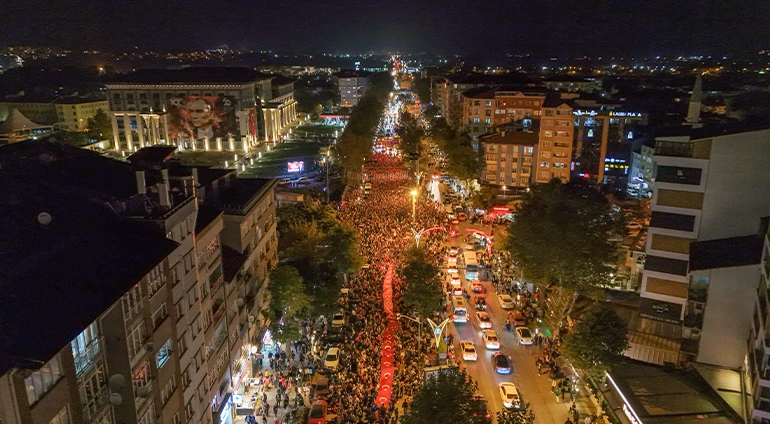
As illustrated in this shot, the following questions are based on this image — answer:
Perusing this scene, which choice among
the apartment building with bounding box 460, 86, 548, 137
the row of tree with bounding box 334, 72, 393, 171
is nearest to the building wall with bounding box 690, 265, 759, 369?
the row of tree with bounding box 334, 72, 393, 171

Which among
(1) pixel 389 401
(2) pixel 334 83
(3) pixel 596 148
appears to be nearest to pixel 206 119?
(3) pixel 596 148

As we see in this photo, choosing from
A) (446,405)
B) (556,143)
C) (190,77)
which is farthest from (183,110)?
(446,405)

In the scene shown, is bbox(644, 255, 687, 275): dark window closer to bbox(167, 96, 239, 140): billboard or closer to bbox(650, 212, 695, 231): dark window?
bbox(650, 212, 695, 231): dark window

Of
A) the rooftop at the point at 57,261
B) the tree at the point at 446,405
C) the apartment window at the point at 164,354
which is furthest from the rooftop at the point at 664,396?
the rooftop at the point at 57,261

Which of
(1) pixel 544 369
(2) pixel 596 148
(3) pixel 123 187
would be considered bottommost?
(1) pixel 544 369

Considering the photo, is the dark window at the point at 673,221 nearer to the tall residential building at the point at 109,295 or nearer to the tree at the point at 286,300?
the tree at the point at 286,300

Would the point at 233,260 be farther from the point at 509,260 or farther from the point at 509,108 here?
the point at 509,108

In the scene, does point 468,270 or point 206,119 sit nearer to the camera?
point 468,270
